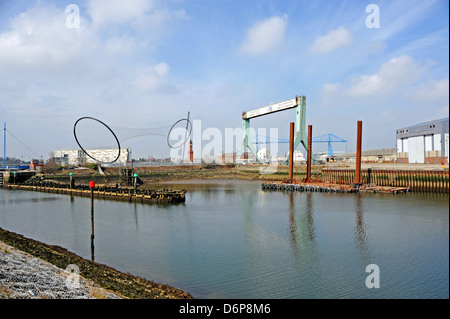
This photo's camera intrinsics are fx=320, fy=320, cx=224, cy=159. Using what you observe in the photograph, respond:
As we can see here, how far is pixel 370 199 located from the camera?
2188 cm

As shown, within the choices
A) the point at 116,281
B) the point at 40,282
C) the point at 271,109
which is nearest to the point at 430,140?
the point at 271,109

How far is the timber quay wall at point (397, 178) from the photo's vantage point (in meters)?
17.2

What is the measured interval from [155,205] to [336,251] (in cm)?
1477

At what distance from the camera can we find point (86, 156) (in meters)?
87.5

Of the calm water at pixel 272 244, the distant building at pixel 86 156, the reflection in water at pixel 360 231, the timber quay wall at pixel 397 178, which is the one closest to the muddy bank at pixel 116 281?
the calm water at pixel 272 244

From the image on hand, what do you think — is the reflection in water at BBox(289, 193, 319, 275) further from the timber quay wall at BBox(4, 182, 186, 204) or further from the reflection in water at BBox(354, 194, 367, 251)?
the timber quay wall at BBox(4, 182, 186, 204)

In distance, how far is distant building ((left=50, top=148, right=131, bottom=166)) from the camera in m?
79.6

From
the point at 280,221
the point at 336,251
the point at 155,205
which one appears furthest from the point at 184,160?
the point at 336,251

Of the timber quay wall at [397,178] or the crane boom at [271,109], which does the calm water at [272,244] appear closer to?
the timber quay wall at [397,178]

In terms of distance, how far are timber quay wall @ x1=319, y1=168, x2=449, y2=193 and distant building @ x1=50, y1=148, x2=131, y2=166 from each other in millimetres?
49709

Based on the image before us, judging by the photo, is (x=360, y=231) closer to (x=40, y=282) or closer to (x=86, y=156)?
(x=40, y=282)

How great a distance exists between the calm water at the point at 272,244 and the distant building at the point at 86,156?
183 ft
